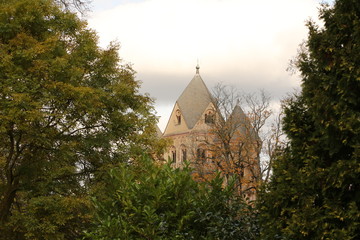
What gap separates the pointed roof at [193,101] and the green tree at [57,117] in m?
45.1

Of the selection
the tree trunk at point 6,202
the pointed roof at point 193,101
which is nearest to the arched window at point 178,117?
the pointed roof at point 193,101

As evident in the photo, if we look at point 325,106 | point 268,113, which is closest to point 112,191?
point 325,106

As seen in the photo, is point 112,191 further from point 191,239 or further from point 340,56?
point 340,56

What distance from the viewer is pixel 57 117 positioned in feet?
57.2

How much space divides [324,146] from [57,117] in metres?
12.2

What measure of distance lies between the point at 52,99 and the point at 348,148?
12092 millimetres

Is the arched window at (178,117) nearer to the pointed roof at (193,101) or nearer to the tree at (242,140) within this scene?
the pointed roof at (193,101)

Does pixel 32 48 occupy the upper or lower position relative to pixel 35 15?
lower

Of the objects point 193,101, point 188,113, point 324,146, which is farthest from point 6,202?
point 193,101

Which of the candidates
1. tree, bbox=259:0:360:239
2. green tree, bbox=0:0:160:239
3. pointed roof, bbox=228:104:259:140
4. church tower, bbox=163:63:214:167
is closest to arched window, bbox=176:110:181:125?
church tower, bbox=163:63:214:167

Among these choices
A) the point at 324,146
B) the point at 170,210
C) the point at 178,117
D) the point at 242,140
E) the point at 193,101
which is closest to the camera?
the point at 324,146

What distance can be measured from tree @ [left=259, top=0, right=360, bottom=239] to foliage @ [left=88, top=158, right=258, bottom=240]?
0.78 metres

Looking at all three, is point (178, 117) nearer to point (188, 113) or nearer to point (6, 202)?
point (188, 113)

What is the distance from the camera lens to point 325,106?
6.93 m
